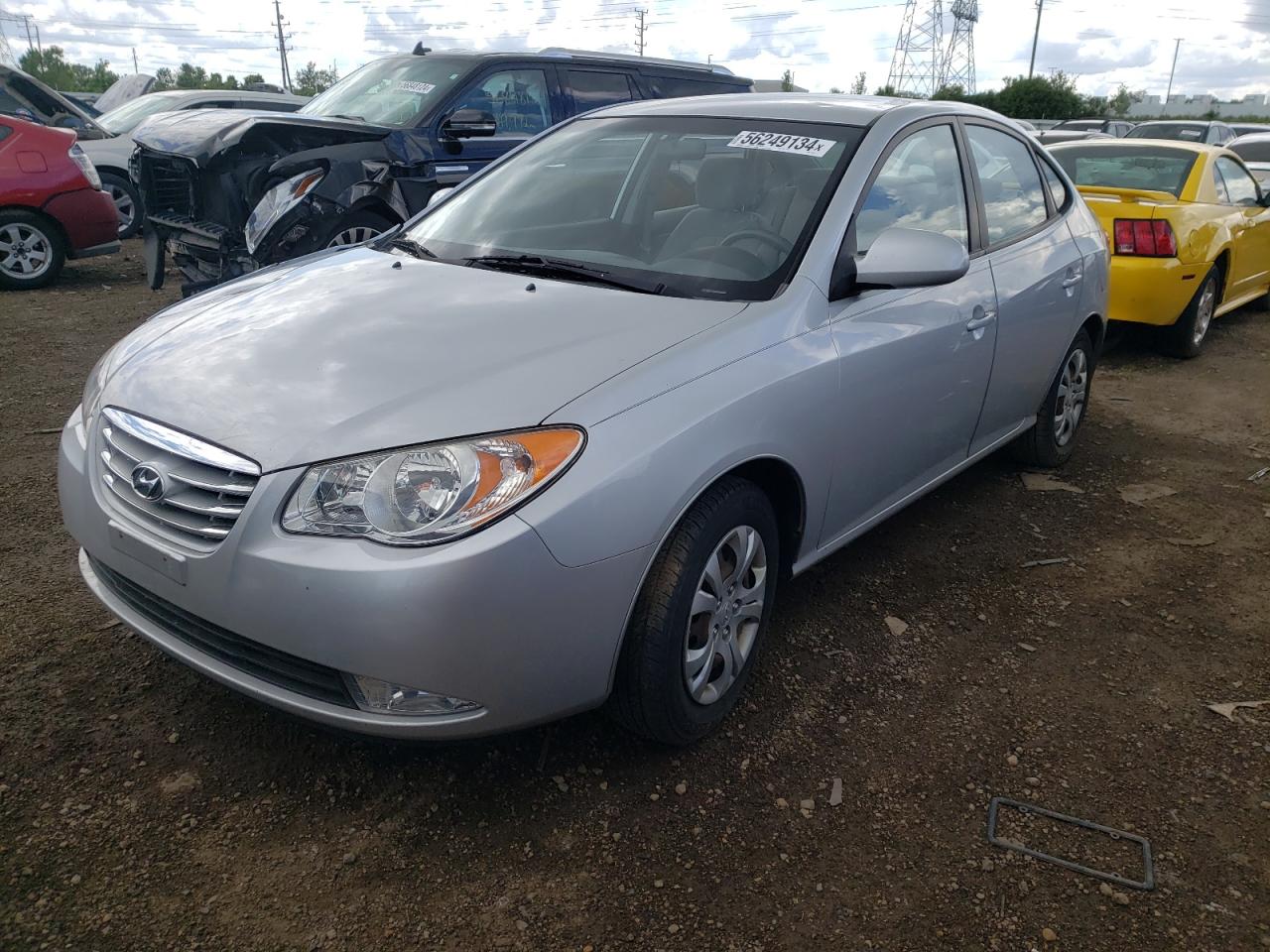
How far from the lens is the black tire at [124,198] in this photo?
10.3 m

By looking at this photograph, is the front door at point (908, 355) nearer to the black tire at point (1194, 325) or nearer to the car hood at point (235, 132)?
the black tire at point (1194, 325)

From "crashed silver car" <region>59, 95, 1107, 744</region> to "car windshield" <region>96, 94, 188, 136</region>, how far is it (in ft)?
30.4

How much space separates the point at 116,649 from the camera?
2.96 metres

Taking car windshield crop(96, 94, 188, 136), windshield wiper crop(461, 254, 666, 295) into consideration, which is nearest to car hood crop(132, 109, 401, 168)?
windshield wiper crop(461, 254, 666, 295)

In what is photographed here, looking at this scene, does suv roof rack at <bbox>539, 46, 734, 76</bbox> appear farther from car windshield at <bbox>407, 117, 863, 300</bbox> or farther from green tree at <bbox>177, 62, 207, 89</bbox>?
green tree at <bbox>177, 62, 207, 89</bbox>

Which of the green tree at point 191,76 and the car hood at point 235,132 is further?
the green tree at point 191,76

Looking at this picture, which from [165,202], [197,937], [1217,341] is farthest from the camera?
[1217,341]

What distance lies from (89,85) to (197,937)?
75026mm

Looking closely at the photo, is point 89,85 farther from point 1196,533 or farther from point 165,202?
point 1196,533

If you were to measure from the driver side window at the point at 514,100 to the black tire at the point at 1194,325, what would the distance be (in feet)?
15.8

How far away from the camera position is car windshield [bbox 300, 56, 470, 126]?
731cm

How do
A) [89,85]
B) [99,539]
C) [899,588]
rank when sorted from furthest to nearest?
1. [89,85]
2. [899,588]
3. [99,539]

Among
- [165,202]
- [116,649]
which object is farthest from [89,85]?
[116,649]

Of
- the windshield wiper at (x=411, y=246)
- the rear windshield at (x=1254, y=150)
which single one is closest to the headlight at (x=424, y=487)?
the windshield wiper at (x=411, y=246)
